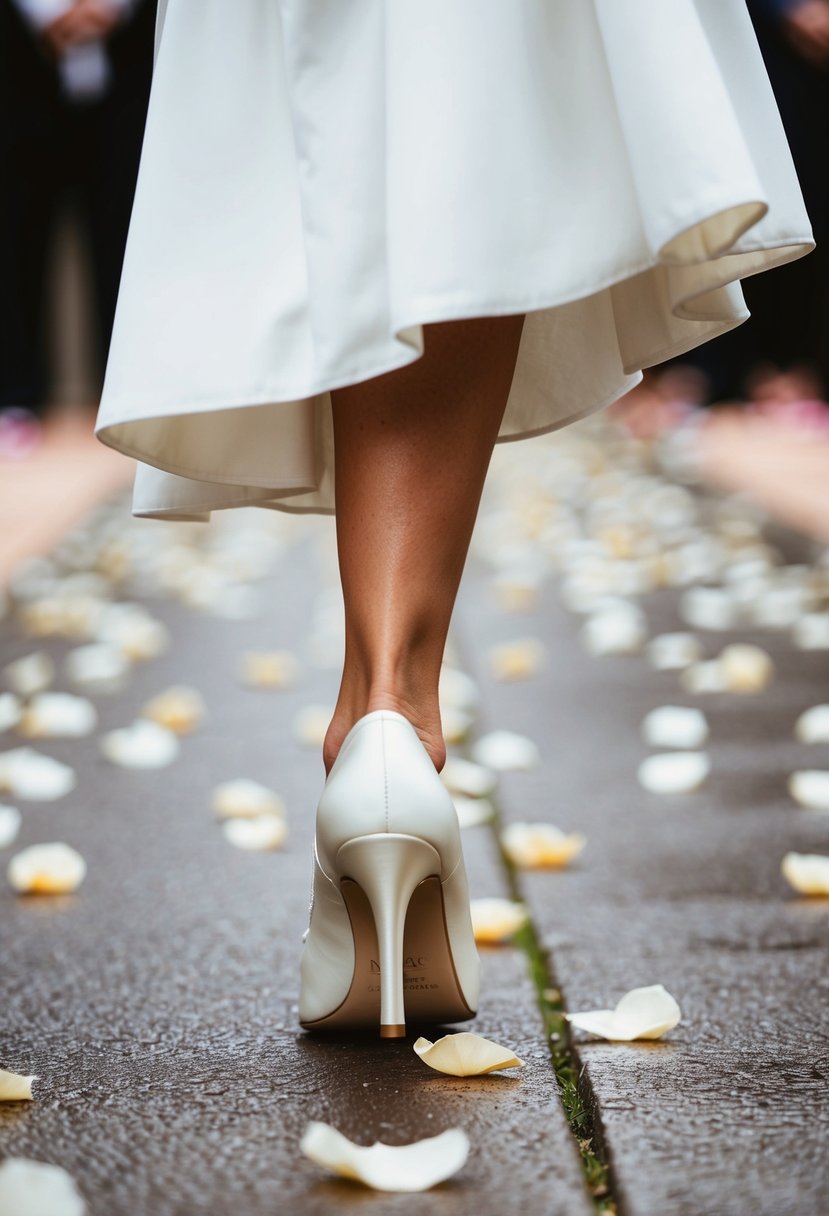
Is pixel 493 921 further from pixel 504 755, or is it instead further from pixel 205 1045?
pixel 504 755

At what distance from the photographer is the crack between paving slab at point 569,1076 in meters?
0.90

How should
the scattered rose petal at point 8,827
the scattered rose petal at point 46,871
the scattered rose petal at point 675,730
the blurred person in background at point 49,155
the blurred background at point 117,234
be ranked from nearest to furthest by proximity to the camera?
the scattered rose petal at point 46,871
the scattered rose petal at point 8,827
the scattered rose petal at point 675,730
the blurred background at point 117,234
the blurred person in background at point 49,155

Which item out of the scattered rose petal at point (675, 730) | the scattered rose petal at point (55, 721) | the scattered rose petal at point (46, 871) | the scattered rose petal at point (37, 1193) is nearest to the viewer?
the scattered rose petal at point (37, 1193)

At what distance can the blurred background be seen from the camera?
6.74 metres

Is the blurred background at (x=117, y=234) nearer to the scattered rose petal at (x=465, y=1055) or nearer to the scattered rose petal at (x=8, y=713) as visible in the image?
the scattered rose petal at (x=8, y=713)

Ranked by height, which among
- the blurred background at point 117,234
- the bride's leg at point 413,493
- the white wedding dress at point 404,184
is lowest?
the blurred background at point 117,234

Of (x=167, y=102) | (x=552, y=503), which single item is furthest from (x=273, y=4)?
(x=552, y=503)

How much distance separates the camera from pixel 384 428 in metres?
1.04

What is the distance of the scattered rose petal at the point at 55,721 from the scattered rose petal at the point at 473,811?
64 centimetres

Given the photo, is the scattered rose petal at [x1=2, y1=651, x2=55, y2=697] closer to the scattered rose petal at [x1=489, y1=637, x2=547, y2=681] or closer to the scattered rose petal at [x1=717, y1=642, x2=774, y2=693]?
the scattered rose petal at [x1=489, y1=637, x2=547, y2=681]

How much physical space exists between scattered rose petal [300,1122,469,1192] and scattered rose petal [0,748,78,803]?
109 cm

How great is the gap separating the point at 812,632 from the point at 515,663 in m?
0.59

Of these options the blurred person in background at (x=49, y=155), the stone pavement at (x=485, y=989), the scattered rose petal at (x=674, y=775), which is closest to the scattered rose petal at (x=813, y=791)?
the stone pavement at (x=485, y=989)

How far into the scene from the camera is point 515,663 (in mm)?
2566
